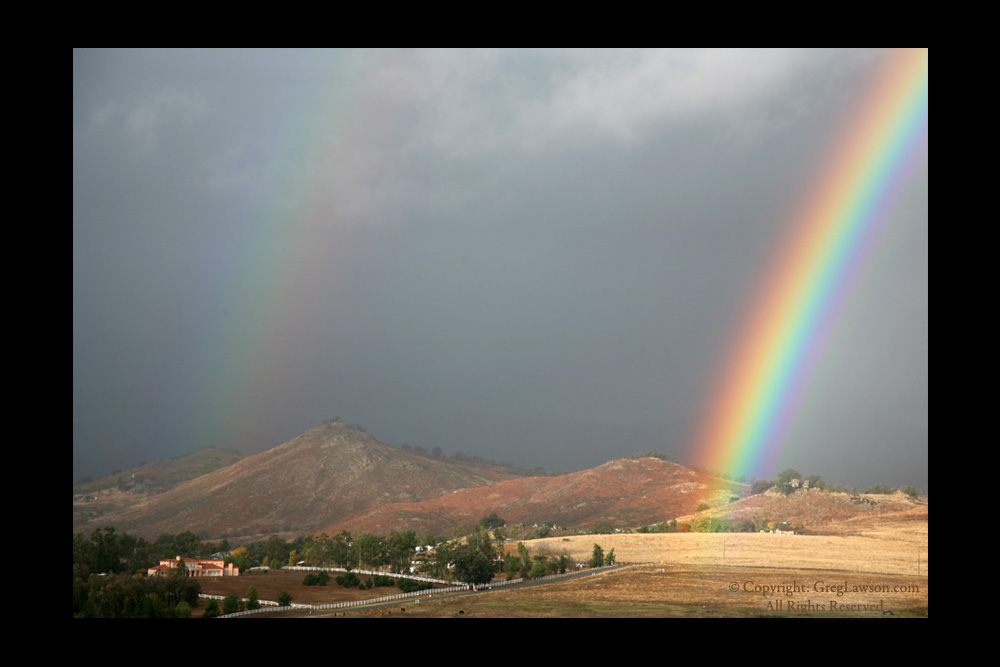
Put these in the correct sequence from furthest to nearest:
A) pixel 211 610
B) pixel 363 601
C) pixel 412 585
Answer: pixel 412 585
pixel 363 601
pixel 211 610

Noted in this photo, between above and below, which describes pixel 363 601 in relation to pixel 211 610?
below

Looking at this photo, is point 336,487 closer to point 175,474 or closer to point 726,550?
point 175,474

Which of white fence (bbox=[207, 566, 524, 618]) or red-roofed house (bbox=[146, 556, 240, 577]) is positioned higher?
white fence (bbox=[207, 566, 524, 618])

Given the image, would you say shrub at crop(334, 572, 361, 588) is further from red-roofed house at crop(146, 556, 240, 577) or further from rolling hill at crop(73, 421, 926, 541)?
rolling hill at crop(73, 421, 926, 541)

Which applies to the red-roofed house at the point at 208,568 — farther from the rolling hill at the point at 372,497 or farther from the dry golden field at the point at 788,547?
the rolling hill at the point at 372,497

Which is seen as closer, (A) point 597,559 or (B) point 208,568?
(B) point 208,568

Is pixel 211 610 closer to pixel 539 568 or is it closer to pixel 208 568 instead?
pixel 208 568

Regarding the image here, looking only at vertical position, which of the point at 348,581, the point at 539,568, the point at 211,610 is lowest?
the point at 539,568

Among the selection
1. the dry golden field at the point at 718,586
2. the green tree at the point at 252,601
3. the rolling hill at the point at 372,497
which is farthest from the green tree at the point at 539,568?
the rolling hill at the point at 372,497

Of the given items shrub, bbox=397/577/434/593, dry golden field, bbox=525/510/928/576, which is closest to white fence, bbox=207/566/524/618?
shrub, bbox=397/577/434/593

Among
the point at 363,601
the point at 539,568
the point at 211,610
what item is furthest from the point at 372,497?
the point at 211,610
